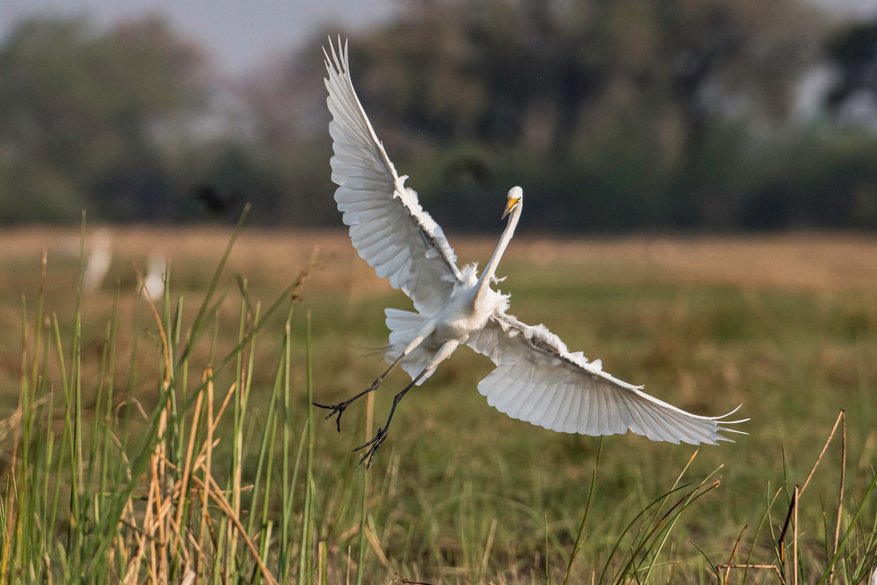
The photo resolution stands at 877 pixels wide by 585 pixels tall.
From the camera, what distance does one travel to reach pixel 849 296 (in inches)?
263

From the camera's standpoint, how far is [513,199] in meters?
1.15

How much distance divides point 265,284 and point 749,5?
11188 millimetres

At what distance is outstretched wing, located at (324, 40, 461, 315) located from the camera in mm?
1151

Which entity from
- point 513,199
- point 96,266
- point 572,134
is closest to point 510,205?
point 513,199

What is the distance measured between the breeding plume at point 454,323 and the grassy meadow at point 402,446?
113mm

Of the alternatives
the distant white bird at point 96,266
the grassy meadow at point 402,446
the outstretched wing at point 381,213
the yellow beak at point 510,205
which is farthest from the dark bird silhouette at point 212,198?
the distant white bird at point 96,266

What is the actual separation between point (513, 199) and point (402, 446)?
6.23ft

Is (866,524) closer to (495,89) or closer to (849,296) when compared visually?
(849,296)

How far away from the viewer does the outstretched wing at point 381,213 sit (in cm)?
115

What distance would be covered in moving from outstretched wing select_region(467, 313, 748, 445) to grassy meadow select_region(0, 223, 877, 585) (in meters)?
0.12

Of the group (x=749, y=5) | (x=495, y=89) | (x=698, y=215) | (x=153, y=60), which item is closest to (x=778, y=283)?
(x=495, y=89)

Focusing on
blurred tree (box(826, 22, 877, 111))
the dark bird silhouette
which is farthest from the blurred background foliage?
the dark bird silhouette

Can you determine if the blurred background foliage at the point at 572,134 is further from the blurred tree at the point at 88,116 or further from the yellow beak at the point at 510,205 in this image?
the yellow beak at the point at 510,205

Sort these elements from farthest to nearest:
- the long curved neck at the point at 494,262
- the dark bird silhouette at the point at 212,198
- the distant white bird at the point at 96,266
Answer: the distant white bird at the point at 96,266 < the dark bird silhouette at the point at 212,198 < the long curved neck at the point at 494,262
